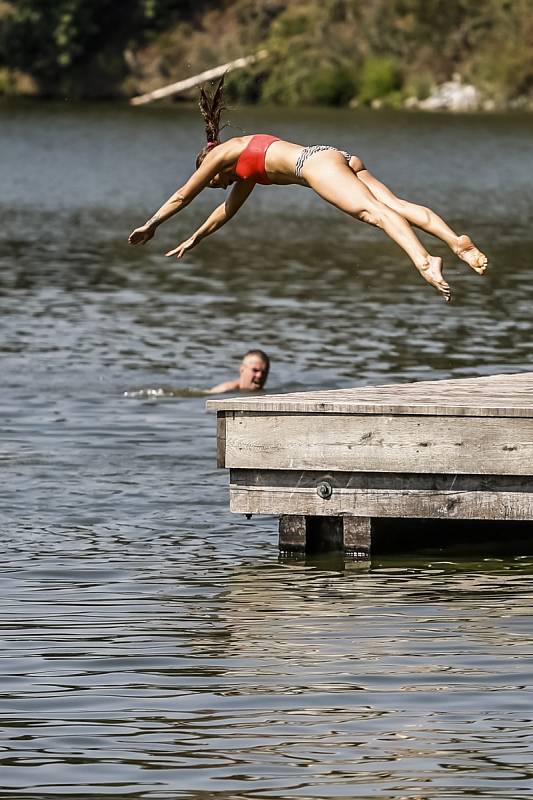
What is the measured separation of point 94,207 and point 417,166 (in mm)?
15652

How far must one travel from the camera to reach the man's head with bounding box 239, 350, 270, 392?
2030 cm

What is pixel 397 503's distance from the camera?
12.8 m

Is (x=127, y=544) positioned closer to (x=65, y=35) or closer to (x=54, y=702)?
(x=54, y=702)

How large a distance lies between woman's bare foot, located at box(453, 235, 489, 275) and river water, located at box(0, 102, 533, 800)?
204 cm

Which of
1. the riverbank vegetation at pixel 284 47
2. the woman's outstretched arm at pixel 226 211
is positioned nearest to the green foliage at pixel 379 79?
the riverbank vegetation at pixel 284 47

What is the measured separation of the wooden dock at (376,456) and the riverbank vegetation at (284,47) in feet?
296

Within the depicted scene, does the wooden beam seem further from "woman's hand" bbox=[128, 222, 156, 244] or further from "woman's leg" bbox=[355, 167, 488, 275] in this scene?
"woman's leg" bbox=[355, 167, 488, 275]

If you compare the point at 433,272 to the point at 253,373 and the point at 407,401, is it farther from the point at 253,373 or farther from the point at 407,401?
the point at 253,373

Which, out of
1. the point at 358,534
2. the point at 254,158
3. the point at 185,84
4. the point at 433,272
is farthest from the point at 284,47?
the point at 433,272

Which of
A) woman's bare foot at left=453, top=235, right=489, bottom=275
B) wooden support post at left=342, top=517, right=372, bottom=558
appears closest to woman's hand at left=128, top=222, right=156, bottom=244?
woman's bare foot at left=453, top=235, right=489, bottom=275

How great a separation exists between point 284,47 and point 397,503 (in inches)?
4038

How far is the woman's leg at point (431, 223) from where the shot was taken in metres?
11.5

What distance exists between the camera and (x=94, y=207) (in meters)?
49.2

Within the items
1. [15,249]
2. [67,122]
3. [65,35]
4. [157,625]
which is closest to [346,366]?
[157,625]
